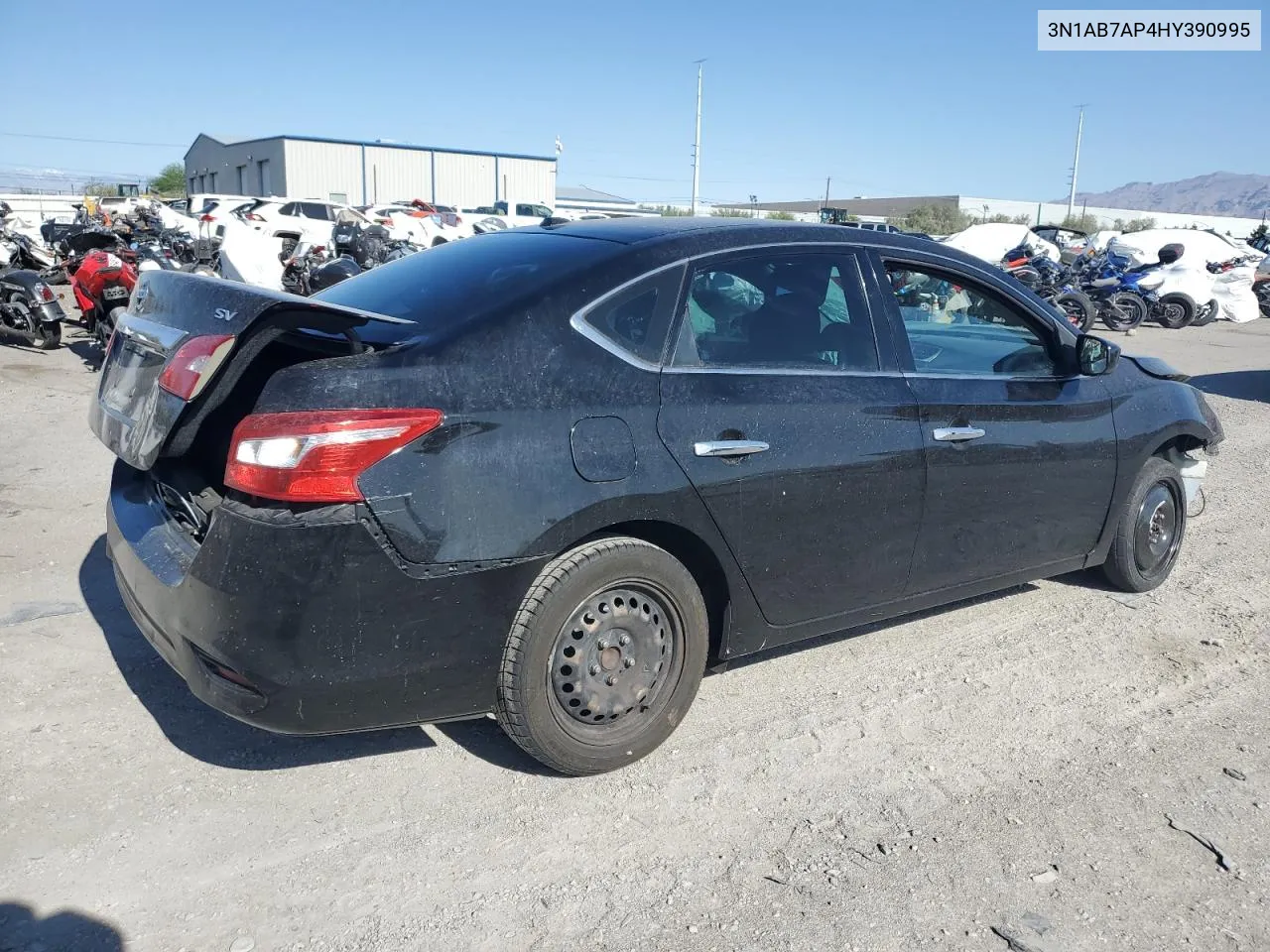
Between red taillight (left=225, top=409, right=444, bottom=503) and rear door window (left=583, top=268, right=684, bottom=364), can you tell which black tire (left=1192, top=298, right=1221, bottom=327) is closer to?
rear door window (left=583, top=268, right=684, bottom=364)

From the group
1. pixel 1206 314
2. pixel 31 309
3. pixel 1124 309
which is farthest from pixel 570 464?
pixel 1206 314

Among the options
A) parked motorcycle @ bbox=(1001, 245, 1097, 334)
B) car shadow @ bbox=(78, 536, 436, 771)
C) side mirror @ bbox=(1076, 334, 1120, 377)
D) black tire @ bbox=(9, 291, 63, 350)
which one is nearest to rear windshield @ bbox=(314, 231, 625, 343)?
car shadow @ bbox=(78, 536, 436, 771)

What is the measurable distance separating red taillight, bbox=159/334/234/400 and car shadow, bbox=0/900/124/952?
53.7 inches

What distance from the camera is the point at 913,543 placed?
382 cm

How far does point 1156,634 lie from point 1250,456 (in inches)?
183

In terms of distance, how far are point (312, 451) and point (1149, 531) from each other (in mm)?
4090

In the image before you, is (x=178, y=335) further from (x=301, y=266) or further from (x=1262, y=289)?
(x=1262, y=289)

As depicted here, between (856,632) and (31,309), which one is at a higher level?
(31,309)

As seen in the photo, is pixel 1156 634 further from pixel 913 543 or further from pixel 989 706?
pixel 913 543

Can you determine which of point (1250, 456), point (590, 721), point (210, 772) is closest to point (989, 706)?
point (590, 721)

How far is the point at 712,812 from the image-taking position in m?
3.10

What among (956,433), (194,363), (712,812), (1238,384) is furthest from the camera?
(1238,384)

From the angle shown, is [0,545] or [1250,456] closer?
[0,545]

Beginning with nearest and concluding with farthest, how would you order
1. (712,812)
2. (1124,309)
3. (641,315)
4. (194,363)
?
(194,363) → (712,812) → (641,315) → (1124,309)
